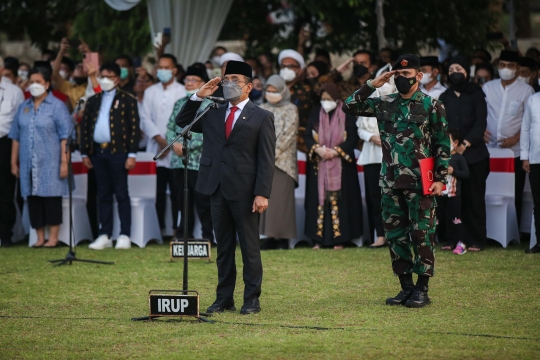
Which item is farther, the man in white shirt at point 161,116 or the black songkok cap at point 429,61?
the man in white shirt at point 161,116

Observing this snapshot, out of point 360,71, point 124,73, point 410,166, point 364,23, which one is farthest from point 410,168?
point 364,23

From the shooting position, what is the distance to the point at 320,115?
39.0 feet

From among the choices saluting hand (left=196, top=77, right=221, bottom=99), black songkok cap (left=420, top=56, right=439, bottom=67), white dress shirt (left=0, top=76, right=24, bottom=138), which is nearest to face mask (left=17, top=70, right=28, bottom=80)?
white dress shirt (left=0, top=76, right=24, bottom=138)

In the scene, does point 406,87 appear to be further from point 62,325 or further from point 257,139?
point 62,325

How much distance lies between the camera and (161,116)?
1308 centimetres

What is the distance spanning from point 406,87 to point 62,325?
11.0 ft

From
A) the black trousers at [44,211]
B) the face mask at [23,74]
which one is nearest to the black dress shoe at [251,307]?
the black trousers at [44,211]

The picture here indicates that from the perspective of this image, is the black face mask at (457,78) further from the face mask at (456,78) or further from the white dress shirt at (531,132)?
the white dress shirt at (531,132)

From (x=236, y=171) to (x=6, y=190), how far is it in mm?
6057

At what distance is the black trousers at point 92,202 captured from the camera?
12758 millimetres

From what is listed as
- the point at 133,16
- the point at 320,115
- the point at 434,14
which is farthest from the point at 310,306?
the point at 133,16

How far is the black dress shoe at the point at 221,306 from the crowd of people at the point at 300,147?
3.99 metres

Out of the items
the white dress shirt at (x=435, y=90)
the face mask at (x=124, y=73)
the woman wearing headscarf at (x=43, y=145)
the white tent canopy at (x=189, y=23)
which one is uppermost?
the white tent canopy at (x=189, y=23)

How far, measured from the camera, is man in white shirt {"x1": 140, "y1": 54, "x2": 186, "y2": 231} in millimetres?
12938
